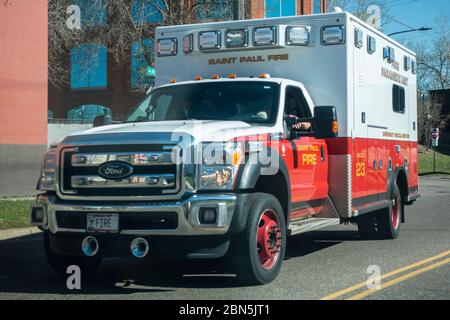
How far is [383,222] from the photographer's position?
10.9 m

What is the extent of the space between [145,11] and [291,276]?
772 inches

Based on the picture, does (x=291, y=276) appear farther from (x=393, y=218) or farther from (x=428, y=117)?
(x=428, y=117)

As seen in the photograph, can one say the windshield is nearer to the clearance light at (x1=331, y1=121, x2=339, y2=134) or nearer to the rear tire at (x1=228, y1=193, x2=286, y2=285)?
the clearance light at (x1=331, y1=121, x2=339, y2=134)

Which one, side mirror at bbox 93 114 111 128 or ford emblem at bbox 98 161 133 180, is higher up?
side mirror at bbox 93 114 111 128

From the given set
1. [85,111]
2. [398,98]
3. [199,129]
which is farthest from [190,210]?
[85,111]

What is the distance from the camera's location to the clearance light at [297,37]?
886cm

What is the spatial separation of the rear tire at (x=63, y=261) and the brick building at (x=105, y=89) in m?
25.6

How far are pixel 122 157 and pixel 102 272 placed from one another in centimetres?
216

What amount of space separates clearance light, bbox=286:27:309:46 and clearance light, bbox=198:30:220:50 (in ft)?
3.20

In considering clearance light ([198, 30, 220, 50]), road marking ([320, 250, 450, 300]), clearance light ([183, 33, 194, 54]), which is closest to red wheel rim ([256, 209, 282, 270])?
road marking ([320, 250, 450, 300])

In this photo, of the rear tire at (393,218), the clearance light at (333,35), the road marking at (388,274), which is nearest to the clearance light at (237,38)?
the clearance light at (333,35)

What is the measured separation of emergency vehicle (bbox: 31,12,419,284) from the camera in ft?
21.5
